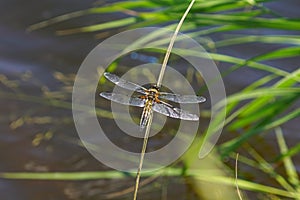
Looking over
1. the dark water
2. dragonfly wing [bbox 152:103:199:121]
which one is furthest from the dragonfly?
the dark water

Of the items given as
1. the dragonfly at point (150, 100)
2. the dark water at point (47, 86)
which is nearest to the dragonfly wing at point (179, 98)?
the dragonfly at point (150, 100)

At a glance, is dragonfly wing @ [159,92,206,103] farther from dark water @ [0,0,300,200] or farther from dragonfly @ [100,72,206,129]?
dark water @ [0,0,300,200]

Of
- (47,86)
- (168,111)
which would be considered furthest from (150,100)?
(47,86)

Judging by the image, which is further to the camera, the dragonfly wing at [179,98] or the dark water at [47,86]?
the dark water at [47,86]

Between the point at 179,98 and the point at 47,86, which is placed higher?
the point at 179,98

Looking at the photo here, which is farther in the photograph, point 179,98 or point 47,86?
point 47,86

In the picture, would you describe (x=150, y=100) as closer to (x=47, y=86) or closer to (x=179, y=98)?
(x=179, y=98)

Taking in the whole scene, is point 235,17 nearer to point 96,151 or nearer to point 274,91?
point 274,91

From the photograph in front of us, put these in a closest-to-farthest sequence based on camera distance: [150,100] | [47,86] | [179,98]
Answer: [150,100] → [179,98] → [47,86]

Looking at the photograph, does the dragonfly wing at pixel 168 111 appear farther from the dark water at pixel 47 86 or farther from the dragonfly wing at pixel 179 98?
the dark water at pixel 47 86
